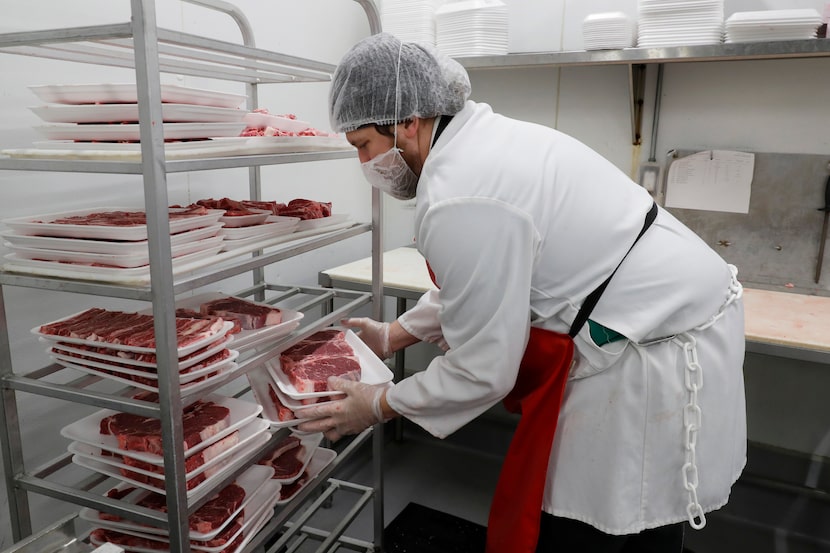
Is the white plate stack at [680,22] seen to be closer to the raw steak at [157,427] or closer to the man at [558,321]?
the man at [558,321]

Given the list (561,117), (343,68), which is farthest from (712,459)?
(561,117)

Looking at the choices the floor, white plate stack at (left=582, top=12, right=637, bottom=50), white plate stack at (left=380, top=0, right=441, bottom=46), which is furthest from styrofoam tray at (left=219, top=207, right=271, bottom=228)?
white plate stack at (left=582, top=12, right=637, bottom=50)

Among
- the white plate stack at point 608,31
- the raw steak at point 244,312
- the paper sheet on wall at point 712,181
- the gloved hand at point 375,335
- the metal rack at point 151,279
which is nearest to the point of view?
the metal rack at point 151,279

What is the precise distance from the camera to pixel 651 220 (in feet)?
4.65

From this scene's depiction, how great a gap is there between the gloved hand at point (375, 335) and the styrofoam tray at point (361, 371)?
6 centimetres

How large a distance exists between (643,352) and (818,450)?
1941mm

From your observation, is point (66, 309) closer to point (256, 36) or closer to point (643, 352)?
point (256, 36)

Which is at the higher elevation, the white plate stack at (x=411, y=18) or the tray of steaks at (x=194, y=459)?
the white plate stack at (x=411, y=18)

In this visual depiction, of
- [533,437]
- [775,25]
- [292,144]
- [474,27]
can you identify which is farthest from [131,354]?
[775,25]

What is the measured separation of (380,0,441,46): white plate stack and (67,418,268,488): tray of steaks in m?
2.00

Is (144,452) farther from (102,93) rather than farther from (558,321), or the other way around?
(558,321)

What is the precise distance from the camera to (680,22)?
228 centimetres

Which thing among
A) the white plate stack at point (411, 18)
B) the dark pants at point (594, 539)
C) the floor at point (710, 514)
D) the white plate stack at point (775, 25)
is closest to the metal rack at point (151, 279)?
the dark pants at point (594, 539)

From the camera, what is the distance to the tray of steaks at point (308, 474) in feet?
5.62
